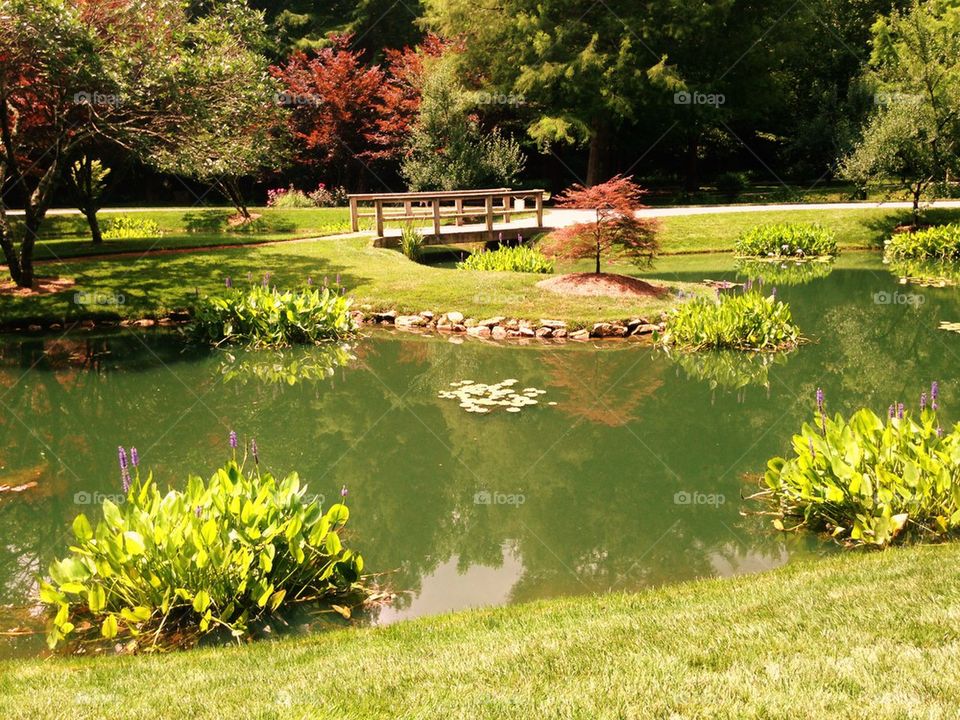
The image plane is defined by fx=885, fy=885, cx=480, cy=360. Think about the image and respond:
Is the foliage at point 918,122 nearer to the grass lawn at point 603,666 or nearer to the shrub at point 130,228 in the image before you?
the shrub at point 130,228

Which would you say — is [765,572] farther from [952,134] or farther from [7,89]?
[952,134]

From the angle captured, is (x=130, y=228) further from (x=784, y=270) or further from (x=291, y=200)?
(x=784, y=270)

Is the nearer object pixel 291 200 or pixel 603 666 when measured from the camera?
pixel 603 666

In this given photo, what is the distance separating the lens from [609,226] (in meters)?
16.6

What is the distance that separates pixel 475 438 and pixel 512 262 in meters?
11.1

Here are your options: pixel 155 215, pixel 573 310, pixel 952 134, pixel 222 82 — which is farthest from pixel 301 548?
pixel 155 215

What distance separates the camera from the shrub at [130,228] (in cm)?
2708

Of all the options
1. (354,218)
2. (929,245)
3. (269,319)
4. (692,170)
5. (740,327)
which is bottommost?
(740,327)

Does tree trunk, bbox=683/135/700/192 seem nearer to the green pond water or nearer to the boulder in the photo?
the green pond water

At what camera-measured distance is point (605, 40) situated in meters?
32.4

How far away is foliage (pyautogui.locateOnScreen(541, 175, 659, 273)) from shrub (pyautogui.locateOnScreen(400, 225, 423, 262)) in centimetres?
715

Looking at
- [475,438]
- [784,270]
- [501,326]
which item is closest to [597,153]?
[784,270]

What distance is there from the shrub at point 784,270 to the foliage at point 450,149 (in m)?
10.7

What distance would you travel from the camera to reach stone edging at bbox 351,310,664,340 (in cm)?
1559
